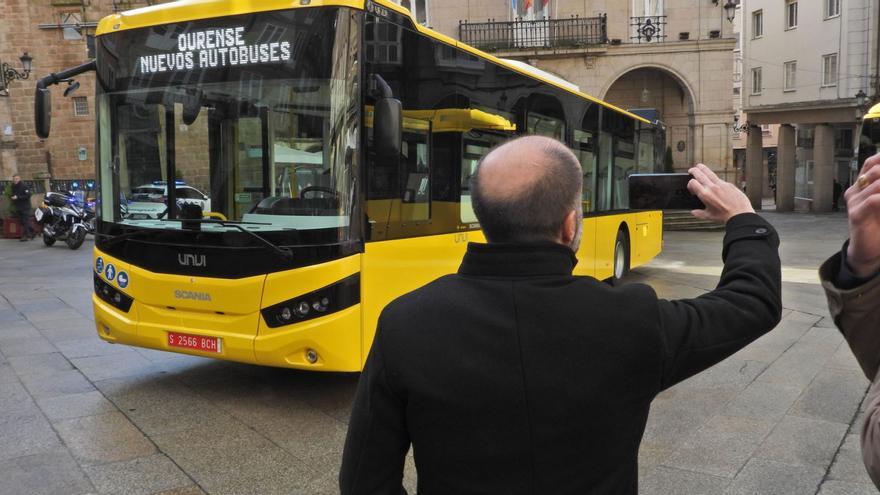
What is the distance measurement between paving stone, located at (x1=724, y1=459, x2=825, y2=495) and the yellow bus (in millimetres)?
2627

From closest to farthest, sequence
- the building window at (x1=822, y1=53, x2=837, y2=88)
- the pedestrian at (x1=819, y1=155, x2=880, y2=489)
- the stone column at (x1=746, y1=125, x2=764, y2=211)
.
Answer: the pedestrian at (x1=819, y1=155, x2=880, y2=489) → the building window at (x1=822, y1=53, x2=837, y2=88) → the stone column at (x1=746, y1=125, x2=764, y2=211)

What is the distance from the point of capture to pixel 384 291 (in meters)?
5.79

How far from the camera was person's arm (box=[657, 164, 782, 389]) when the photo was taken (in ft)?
5.83

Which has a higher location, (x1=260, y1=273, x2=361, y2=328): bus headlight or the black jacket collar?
the black jacket collar

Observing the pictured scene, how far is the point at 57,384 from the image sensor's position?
643 centimetres

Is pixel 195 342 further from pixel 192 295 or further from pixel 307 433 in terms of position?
pixel 307 433

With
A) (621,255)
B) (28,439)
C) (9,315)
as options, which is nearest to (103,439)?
(28,439)

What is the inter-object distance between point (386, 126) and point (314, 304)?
136cm

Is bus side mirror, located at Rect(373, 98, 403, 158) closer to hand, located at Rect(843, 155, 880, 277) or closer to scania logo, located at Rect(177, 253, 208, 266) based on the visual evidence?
scania logo, located at Rect(177, 253, 208, 266)

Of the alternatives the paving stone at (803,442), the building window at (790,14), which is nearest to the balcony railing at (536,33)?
the building window at (790,14)

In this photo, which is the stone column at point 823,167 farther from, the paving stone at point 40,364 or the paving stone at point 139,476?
the paving stone at point 139,476

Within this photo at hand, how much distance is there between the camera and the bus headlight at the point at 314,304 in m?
5.36

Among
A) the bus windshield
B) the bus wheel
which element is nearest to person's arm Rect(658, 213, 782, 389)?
the bus windshield

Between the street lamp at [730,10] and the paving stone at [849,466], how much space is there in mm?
23175
